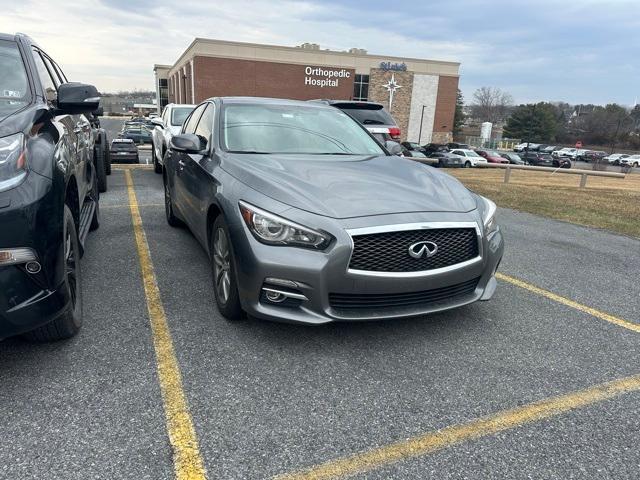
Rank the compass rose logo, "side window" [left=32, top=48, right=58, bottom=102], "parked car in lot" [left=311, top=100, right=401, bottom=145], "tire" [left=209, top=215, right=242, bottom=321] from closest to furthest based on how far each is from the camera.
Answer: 1. "tire" [left=209, top=215, right=242, bottom=321]
2. "side window" [left=32, top=48, right=58, bottom=102]
3. "parked car in lot" [left=311, top=100, right=401, bottom=145]
4. the compass rose logo

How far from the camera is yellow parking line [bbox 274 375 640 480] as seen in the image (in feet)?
6.57

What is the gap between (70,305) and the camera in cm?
271

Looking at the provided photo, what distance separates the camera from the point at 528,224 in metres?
7.20

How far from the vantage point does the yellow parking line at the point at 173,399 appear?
6.53ft

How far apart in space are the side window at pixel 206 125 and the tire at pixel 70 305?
1488mm

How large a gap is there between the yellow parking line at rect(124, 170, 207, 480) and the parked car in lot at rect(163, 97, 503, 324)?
18.5 inches

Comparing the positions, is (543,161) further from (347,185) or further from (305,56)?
(347,185)

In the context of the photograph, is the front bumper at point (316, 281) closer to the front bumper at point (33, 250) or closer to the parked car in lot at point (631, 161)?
the front bumper at point (33, 250)

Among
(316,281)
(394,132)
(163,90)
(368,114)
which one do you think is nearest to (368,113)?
(368,114)

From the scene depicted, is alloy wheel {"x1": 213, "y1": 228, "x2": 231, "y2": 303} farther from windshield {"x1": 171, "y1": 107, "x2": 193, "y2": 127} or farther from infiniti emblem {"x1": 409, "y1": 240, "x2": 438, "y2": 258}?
windshield {"x1": 171, "y1": 107, "x2": 193, "y2": 127}

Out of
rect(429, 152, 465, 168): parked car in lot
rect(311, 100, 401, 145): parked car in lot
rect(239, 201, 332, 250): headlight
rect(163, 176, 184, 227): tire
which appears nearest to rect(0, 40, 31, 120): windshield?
rect(239, 201, 332, 250): headlight

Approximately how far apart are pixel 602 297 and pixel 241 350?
3197 mm

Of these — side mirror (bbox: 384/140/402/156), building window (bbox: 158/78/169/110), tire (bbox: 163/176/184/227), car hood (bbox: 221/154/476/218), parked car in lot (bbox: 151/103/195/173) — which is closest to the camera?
car hood (bbox: 221/154/476/218)

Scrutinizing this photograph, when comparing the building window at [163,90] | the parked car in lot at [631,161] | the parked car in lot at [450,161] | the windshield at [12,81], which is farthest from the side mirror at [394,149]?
the building window at [163,90]
